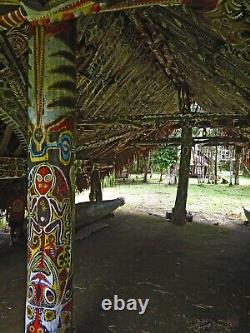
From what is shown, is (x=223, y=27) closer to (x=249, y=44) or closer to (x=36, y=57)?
(x=249, y=44)

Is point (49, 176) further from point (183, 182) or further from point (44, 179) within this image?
point (183, 182)

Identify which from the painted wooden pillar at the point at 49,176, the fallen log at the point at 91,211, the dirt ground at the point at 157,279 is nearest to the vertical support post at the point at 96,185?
the fallen log at the point at 91,211

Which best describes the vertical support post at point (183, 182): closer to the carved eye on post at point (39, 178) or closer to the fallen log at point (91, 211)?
the fallen log at point (91, 211)

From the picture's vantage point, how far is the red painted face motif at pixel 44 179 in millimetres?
2775

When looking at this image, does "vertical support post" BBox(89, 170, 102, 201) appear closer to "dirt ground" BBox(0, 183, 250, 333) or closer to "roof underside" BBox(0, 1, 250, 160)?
"dirt ground" BBox(0, 183, 250, 333)

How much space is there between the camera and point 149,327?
149 inches

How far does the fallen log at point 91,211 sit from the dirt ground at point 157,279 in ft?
2.11

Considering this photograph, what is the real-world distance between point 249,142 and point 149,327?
6.92 meters

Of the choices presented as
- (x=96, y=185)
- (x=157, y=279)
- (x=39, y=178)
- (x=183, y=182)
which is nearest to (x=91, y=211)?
(x=96, y=185)

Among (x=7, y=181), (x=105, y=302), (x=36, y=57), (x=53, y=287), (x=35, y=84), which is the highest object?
(x=36, y=57)

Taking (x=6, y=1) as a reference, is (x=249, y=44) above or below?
below

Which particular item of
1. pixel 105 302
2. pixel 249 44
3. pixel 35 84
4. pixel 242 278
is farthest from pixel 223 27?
pixel 242 278

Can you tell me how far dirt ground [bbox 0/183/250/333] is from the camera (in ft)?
12.8

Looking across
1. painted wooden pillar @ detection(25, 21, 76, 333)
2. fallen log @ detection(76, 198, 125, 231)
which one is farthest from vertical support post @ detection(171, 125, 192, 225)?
painted wooden pillar @ detection(25, 21, 76, 333)
